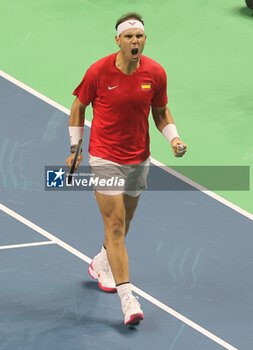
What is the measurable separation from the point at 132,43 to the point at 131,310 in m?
2.69

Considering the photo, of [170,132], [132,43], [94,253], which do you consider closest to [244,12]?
[94,253]

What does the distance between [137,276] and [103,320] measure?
1129 mm

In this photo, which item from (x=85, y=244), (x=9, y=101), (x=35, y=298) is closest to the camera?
(x=35, y=298)

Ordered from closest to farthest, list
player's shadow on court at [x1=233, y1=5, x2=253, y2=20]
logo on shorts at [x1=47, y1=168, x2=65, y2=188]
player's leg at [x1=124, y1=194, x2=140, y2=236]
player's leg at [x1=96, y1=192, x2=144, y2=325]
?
1. player's leg at [x1=96, y1=192, x2=144, y2=325]
2. player's leg at [x1=124, y1=194, x2=140, y2=236]
3. logo on shorts at [x1=47, y1=168, x2=65, y2=188]
4. player's shadow on court at [x1=233, y1=5, x2=253, y2=20]

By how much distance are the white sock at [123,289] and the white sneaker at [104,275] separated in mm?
833

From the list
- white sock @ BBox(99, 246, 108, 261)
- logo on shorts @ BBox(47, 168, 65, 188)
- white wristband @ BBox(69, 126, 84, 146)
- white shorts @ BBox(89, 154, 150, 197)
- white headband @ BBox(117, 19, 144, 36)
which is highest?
white headband @ BBox(117, 19, 144, 36)

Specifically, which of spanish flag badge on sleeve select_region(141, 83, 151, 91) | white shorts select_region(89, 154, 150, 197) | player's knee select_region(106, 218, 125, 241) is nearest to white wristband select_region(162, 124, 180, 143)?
white shorts select_region(89, 154, 150, 197)

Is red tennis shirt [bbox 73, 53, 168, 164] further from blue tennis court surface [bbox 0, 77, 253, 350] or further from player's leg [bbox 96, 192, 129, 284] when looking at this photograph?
blue tennis court surface [bbox 0, 77, 253, 350]

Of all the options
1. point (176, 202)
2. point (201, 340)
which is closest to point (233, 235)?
point (176, 202)

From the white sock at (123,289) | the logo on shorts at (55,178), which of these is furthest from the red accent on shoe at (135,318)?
the logo on shorts at (55,178)

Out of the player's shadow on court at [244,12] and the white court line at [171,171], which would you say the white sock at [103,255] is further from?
the player's shadow on court at [244,12]

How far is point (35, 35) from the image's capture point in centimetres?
2141

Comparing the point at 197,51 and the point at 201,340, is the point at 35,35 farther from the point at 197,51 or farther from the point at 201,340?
the point at 201,340

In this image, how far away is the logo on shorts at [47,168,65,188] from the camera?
16842mm
